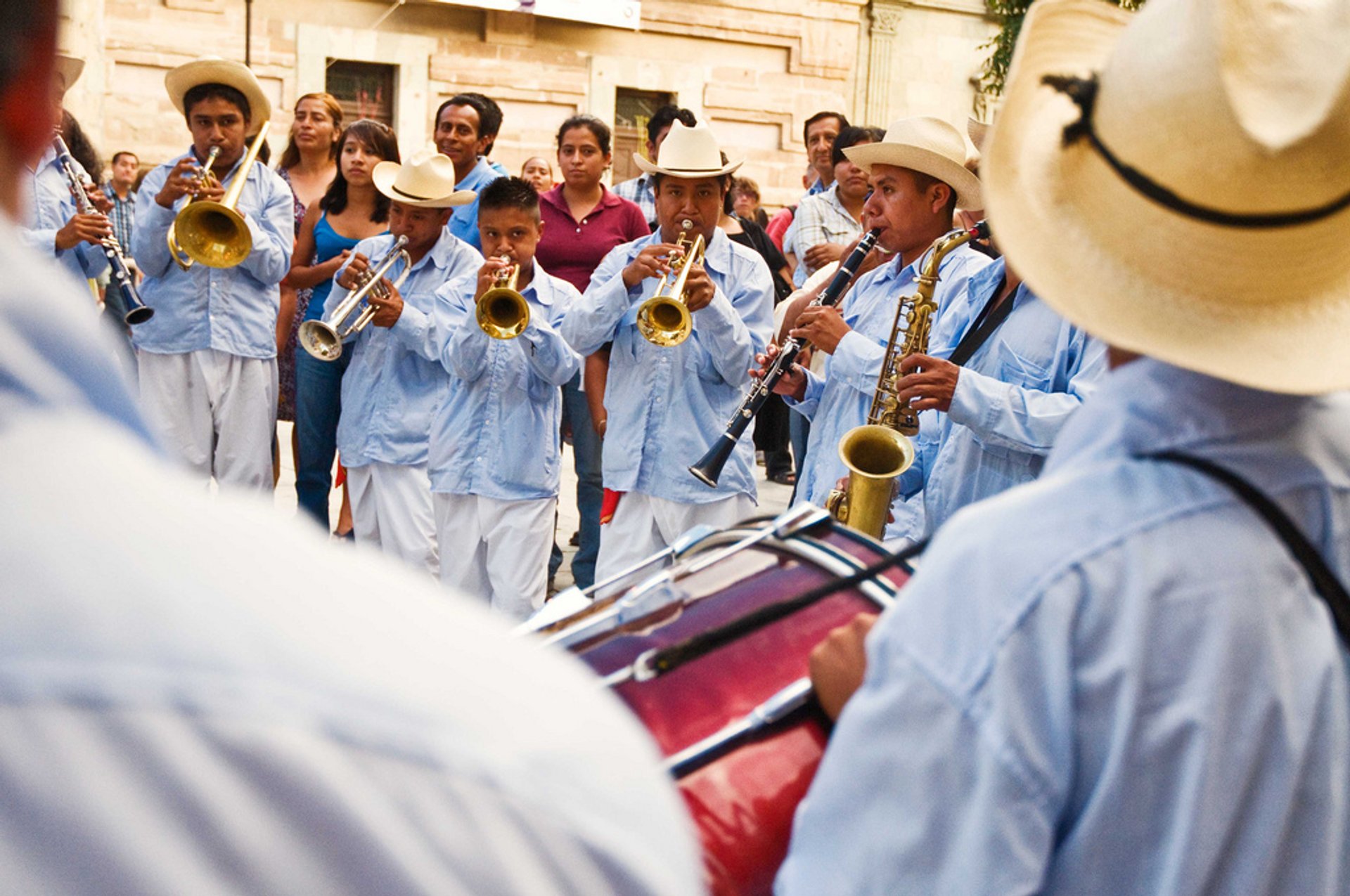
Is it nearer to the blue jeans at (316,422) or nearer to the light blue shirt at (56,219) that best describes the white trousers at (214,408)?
the blue jeans at (316,422)

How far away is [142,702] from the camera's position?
47cm

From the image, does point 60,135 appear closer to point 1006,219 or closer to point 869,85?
point 1006,219

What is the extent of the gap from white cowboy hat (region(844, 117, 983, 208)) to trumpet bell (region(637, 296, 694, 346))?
33.6 inches

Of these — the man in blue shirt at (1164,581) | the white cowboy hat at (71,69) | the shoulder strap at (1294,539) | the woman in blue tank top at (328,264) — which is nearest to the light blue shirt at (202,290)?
the woman in blue tank top at (328,264)

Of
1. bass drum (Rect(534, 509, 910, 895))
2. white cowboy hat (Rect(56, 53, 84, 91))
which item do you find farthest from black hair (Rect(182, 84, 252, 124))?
bass drum (Rect(534, 509, 910, 895))

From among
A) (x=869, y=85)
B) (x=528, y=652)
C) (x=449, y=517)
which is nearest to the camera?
(x=528, y=652)

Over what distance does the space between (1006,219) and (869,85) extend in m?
16.2

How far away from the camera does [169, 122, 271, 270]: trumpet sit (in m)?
5.61

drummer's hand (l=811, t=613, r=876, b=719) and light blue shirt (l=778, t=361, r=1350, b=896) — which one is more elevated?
light blue shirt (l=778, t=361, r=1350, b=896)

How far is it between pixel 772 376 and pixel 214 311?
2.80 metres

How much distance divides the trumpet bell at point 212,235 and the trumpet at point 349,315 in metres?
0.60

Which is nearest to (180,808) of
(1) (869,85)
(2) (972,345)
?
(2) (972,345)

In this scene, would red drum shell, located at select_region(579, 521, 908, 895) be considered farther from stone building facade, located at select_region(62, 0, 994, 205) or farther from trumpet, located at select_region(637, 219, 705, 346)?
stone building facade, located at select_region(62, 0, 994, 205)

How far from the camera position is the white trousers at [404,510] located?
17.2ft
